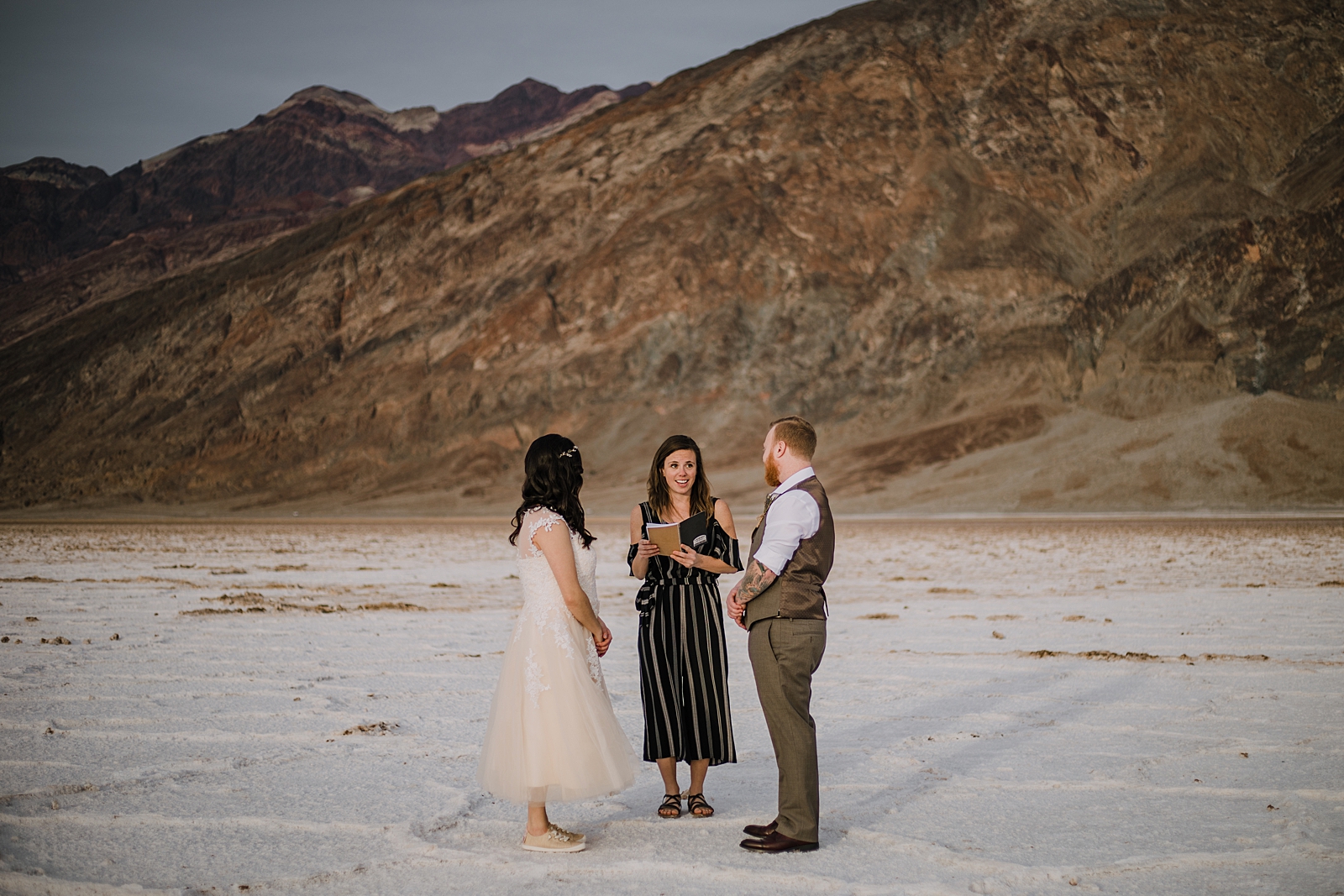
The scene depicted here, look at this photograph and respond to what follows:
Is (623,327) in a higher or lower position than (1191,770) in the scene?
higher

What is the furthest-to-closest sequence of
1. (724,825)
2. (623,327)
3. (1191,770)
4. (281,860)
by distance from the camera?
(623,327)
(1191,770)
(724,825)
(281,860)

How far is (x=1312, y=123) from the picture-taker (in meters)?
56.5

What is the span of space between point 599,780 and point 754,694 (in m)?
3.40

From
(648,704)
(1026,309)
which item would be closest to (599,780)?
(648,704)

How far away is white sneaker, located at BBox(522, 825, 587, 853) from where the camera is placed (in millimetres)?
4250

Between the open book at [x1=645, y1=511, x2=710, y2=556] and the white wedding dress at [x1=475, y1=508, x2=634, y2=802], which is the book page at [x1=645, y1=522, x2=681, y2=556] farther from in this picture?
the white wedding dress at [x1=475, y1=508, x2=634, y2=802]

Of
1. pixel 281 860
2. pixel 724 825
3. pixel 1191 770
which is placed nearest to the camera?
pixel 281 860

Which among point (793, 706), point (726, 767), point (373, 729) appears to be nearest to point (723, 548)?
point (793, 706)

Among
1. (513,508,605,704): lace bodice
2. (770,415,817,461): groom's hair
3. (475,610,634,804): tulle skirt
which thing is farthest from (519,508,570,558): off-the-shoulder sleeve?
(770,415,817,461): groom's hair

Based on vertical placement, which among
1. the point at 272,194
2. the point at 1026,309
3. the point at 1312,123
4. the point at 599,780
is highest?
the point at 272,194

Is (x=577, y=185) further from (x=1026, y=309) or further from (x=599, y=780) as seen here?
(x=599, y=780)

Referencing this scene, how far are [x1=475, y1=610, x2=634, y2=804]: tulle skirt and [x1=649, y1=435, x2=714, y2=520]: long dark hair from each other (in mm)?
728

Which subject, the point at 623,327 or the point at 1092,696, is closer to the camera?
the point at 1092,696

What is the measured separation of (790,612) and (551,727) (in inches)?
40.5
